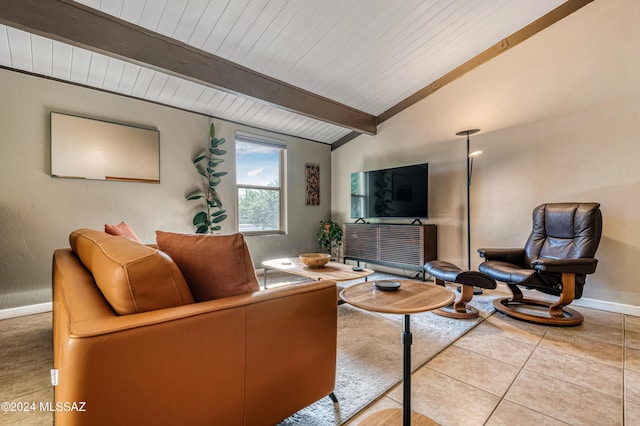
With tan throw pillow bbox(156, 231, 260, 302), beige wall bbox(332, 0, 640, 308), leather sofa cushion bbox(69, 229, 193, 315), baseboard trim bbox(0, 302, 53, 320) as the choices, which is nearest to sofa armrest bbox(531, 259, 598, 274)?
beige wall bbox(332, 0, 640, 308)

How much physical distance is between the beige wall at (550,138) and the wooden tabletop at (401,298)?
255cm

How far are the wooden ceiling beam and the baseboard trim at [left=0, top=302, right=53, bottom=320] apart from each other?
2494 millimetres

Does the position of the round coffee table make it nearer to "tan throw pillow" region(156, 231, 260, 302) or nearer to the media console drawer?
"tan throw pillow" region(156, 231, 260, 302)

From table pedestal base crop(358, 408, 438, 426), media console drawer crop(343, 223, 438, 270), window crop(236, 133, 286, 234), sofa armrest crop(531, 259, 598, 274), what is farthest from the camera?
window crop(236, 133, 286, 234)

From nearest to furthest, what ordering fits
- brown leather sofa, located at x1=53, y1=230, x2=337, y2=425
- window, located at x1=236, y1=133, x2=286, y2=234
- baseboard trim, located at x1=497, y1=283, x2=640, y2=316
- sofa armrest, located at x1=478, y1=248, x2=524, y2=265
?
brown leather sofa, located at x1=53, y1=230, x2=337, y2=425 < baseboard trim, located at x1=497, y1=283, x2=640, y2=316 < sofa armrest, located at x1=478, y1=248, x2=524, y2=265 < window, located at x1=236, y1=133, x2=286, y2=234

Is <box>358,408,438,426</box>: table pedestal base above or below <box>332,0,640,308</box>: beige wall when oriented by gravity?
below

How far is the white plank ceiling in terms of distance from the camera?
2.38 m

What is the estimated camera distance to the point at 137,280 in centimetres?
89

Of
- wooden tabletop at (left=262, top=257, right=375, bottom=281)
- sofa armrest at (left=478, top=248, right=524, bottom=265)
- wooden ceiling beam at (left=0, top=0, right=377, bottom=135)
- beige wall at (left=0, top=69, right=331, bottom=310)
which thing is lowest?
wooden tabletop at (left=262, top=257, right=375, bottom=281)

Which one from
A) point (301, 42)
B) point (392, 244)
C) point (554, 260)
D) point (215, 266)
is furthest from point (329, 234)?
point (215, 266)

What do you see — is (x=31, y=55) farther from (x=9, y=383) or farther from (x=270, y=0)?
(x=9, y=383)

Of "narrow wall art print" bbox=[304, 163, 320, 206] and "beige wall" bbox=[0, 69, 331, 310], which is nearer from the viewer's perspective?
"beige wall" bbox=[0, 69, 331, 310]

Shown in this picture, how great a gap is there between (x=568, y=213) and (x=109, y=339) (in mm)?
3544

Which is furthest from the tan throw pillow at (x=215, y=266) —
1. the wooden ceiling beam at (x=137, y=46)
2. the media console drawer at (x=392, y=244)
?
the media console drawer at (x=392, y=244)
